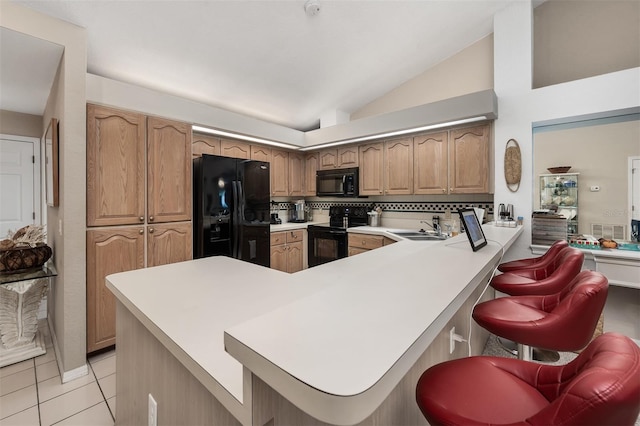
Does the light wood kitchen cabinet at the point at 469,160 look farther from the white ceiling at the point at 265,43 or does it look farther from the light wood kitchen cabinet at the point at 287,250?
the light wood kitchen cabinet at the point at 287,250

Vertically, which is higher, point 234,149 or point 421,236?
point 234,149

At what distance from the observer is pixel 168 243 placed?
111 inches

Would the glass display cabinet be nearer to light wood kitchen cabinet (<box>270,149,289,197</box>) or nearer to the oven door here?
the oven door

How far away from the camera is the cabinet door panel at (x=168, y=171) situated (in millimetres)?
2693

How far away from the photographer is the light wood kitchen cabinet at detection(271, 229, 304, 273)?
3975mm

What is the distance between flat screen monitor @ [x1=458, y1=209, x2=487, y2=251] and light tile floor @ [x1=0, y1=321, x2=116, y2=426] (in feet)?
7.84

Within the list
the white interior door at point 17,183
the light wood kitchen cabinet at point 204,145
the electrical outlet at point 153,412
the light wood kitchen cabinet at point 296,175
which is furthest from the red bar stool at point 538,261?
the white interior door at point 17,183

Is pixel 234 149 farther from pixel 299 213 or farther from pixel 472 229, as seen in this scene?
pixel 472 229

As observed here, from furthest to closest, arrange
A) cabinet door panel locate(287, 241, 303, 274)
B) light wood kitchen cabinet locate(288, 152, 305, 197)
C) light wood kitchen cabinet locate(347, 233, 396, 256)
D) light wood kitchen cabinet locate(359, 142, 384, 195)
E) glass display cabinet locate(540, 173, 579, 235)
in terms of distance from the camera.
Result: light wood kitchen cabinet locate(288, 152, 305, 197) < cabinet door panel locate(287, 241, 303, 274) < light wood kitchen cabinet locate(359, 142, 384, 195) < light wood kitchen cabinet locate(347, 233, 396, 256) < glass display cabinet locate(540, 173, 579, 235)

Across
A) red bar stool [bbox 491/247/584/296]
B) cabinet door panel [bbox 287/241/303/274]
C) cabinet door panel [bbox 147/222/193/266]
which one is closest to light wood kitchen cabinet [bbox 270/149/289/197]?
cabinet door panel [bbox 287/241/303/274]

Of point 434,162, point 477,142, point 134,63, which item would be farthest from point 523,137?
point 134,63

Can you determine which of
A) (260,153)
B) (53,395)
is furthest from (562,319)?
(260,153)

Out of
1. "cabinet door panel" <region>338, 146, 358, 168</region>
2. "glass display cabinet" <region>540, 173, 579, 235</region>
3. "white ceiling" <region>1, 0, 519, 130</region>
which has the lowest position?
"glass display cabinet" <region>540, 173, 579, 235</region>

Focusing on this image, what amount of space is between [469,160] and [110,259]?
3.73 m
